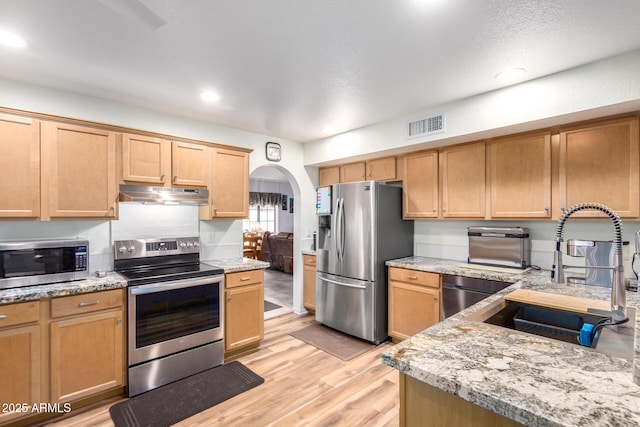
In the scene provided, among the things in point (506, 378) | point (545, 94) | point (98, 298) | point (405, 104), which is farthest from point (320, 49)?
point (98, 298)

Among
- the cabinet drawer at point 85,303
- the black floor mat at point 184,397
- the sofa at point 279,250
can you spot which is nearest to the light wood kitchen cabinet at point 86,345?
the cabinet drawer at point 85,303

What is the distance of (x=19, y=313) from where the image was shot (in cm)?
204

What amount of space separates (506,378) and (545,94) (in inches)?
90.2

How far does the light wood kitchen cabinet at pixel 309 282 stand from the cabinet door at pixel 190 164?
1.79 m

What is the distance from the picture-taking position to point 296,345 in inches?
133

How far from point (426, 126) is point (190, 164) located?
2.38 meters

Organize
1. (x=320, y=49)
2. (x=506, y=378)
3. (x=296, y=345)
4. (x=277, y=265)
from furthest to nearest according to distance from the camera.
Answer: (x=277, y=265) → (x=296, y=345) → (x=320, y=49) → (x=506, y=378)

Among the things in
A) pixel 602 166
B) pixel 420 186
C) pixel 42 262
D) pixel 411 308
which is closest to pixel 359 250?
pixel 411 308

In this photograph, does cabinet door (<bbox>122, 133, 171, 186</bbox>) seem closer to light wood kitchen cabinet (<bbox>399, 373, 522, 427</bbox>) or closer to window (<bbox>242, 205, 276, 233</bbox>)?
light wood kitchen cabinet (<bbox>399, 373, 522, 427</bbox>)

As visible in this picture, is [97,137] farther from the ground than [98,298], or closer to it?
farther from the ground

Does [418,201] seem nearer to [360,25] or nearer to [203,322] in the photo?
[360,25]

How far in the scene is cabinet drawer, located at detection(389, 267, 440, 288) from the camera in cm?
301

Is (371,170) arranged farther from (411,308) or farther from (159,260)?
(159,260)

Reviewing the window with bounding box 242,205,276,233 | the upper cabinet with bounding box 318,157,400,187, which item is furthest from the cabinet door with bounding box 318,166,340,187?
the window with bounding box 242,205,276,233
